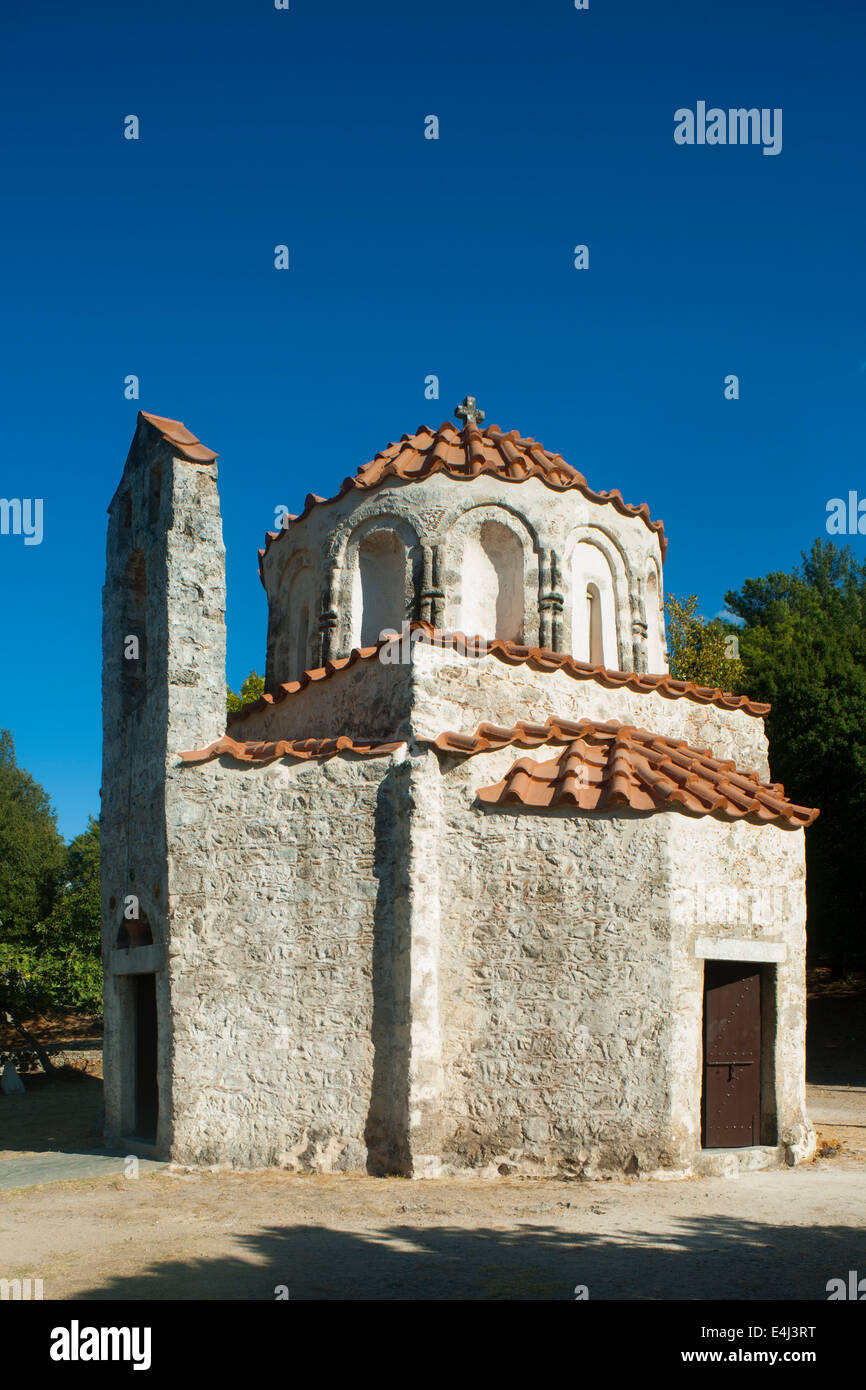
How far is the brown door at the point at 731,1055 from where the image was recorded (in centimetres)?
856

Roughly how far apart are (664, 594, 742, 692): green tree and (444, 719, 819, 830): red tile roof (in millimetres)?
11426

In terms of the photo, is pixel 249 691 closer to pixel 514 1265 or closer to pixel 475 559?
pixel 475 559

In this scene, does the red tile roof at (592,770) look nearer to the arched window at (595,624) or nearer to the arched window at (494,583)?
the arched window at (494,583)

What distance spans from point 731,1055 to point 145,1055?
507 cm

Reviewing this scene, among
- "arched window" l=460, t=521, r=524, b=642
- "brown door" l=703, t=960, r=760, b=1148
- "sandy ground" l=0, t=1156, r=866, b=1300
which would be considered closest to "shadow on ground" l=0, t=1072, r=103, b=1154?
"sandy ground" l=0, t=1156, r=866, b=1300

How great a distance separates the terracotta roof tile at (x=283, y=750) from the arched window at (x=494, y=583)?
2.66 meters

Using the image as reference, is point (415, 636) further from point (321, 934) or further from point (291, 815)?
point (321, 934)

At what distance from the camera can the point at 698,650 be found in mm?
22938

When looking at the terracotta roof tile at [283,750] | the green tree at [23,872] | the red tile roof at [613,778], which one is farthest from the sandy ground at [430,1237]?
the green tree at [23,872]

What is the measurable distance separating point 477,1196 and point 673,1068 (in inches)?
65.1

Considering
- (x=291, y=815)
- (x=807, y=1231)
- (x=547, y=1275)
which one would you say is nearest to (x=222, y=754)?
(x=291, y=815)

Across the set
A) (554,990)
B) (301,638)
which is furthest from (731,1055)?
(301,638)

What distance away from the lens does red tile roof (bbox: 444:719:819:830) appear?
8195 millimetres

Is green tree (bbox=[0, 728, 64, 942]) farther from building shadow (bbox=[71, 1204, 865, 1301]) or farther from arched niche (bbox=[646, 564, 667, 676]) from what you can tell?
building shadow (bbox=[71, 1204, 865, 1301])
